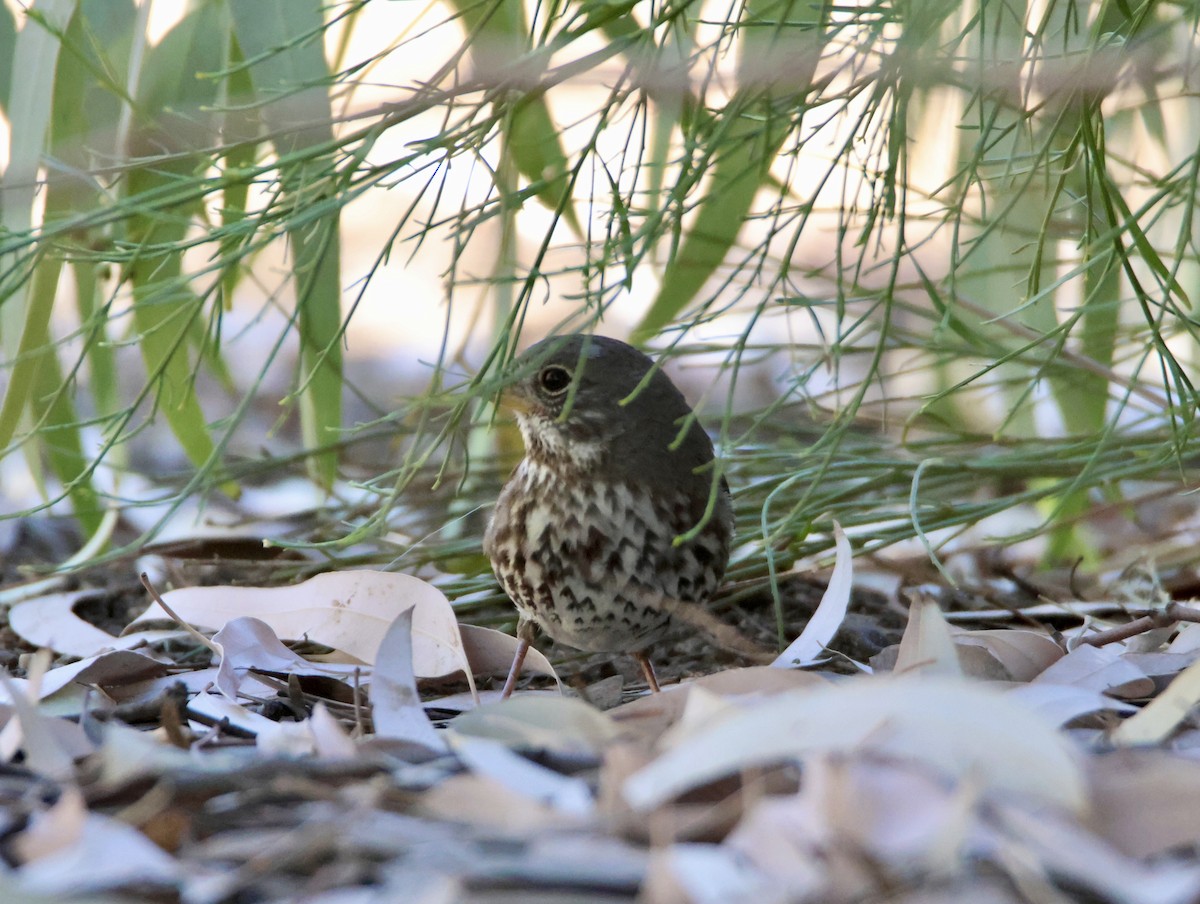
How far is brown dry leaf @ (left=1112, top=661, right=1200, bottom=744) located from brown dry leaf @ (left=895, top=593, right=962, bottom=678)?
0.77ft

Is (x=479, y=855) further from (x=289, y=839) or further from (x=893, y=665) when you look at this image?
(x=893, y=665)

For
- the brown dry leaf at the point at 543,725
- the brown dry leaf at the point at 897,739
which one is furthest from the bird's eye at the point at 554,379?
the brown dry leaf at the point at 897,739

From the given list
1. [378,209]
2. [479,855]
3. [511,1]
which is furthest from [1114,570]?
[378,209]

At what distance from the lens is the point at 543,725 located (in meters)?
1.71

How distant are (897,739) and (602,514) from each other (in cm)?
115

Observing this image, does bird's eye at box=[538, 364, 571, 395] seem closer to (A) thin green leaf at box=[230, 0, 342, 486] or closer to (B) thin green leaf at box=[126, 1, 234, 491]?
(A) thin green leaf at box=[230, 0, 342, 486]

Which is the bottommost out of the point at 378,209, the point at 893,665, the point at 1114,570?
the point at 1114,570

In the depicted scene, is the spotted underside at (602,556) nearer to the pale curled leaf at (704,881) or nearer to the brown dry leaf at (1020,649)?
the brown dry leaf at (1020,649)

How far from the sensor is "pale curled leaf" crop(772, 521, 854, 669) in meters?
2.35

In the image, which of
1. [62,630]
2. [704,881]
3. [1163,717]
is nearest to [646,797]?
[704,881]

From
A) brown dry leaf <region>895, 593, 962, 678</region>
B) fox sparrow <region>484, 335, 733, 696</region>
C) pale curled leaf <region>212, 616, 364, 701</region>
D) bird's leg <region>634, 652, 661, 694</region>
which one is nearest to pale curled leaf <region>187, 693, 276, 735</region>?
pale curled leaf <region>212, 616, 364, 701</region>

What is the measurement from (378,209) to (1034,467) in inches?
208

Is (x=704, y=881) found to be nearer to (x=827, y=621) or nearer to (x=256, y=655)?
(x=827, y=621)

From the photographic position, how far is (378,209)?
7.54m
